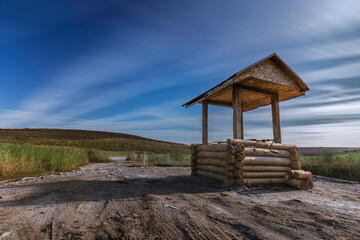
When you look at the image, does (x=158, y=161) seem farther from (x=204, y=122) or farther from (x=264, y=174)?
(x=264, y=174)

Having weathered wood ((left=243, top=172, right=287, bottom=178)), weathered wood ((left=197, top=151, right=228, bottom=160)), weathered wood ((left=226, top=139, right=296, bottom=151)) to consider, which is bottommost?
weathered wood ((left=243, top=172, right=287, bottom=178))

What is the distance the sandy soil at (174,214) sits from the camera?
2.96 metres

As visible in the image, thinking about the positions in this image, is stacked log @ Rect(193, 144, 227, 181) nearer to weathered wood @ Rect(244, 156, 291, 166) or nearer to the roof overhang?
weathered wood @ Rect(244, 156, 291, 166)

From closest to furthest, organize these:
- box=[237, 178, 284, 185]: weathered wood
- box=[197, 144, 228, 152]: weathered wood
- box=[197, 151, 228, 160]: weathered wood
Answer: box=[237, 178, 284, 185]: weathered wood
box=[197, 151, 228, 160]: weathered wood
box=[197, 144, 228, 152]: weathered wood

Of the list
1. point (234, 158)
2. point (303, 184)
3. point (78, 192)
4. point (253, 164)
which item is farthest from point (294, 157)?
point (78, 192)

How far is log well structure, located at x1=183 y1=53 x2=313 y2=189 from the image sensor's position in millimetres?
6355

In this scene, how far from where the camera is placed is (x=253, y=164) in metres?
6.56

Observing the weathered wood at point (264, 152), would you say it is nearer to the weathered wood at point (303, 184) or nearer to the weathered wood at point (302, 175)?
the weathered wood at point (302, 175)

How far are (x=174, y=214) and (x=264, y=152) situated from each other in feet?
14.3

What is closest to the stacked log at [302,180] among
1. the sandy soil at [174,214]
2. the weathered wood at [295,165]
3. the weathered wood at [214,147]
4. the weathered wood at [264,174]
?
the weathered wood at [264,174]

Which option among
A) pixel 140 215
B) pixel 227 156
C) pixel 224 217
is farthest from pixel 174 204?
pixel 227 156

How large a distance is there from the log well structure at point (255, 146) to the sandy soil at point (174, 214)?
0.95 metres

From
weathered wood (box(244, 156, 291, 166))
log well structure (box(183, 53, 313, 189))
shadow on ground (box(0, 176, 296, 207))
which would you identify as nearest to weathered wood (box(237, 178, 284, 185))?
log well structure (box(183, 53, 313, 189))

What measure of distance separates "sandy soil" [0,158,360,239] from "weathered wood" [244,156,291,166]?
3.66 feet
